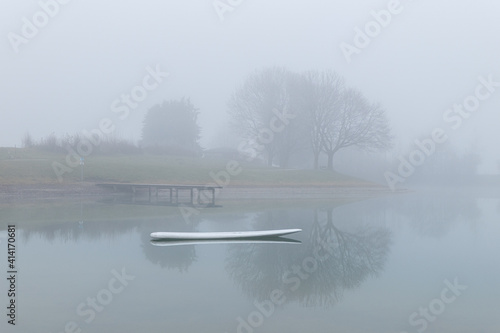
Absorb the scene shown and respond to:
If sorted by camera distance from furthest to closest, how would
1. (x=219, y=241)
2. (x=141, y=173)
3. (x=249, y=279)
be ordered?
1. (x=141, y=173)
2. (x=219, y=241)
3. (x=249, y=279)

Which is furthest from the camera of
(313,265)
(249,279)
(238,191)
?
(238,191)

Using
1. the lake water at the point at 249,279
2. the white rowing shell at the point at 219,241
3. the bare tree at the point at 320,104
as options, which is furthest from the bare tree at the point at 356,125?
the white rowing shell at the point at 219,241

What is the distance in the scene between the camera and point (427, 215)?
2842cm

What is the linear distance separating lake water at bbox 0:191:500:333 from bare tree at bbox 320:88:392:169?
35146 millimetres

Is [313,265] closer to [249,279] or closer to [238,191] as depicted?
[249,279]

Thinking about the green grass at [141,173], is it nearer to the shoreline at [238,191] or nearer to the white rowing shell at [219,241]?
the shoreline at [238,191]

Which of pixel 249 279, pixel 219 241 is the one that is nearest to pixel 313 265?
pixel 249 279

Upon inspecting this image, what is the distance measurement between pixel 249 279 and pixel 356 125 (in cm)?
4671

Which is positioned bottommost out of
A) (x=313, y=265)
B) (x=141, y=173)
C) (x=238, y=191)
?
(x=238, y=191)

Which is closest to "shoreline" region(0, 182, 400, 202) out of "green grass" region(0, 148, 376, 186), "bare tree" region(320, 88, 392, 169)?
"green grass" region(0, 148, 376, 186)

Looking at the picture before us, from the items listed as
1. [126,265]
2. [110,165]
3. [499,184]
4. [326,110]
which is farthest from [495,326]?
[499,184]

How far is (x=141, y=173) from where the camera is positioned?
40.2m

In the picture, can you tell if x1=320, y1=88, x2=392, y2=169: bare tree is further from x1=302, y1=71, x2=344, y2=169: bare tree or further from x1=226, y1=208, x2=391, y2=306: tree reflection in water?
x1=226, y1=208, x2=391, y2=306: tree reflection in water

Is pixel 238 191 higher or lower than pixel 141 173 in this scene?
lower
